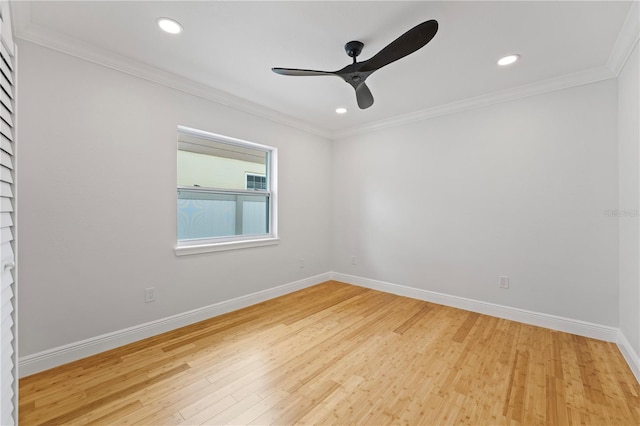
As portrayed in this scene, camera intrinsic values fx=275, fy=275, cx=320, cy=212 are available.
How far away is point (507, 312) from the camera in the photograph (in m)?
3.03

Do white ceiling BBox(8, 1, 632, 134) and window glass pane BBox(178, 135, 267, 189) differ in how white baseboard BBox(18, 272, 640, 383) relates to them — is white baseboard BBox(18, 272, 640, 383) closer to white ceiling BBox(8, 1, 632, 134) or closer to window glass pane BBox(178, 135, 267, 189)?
window glass pane BBox(178, 135, 267, 189)

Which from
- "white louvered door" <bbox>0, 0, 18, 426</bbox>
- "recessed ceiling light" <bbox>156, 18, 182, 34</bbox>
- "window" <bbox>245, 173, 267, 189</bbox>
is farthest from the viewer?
"window" <bbox>245, 173, 267, 189</bbox>

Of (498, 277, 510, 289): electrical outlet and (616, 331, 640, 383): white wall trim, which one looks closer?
(616, 331, 640, 383): white wall trim

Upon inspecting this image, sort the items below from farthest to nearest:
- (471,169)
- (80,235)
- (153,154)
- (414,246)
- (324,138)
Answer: (324,138)
(414,246)
(471,169)
(153,154)
(80,235)

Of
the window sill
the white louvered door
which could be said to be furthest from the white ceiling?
the window sill

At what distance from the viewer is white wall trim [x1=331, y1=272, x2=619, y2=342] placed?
8.39ft

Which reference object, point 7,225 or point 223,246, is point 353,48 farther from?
point 223,246

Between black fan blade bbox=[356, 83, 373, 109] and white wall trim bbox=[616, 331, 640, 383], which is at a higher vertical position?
black fan blade bbox=[356, 83, 373, 109]

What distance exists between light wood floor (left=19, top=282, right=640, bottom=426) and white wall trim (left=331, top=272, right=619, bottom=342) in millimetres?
98

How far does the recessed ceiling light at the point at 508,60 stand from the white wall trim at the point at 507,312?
2.47m

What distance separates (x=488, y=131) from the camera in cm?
314

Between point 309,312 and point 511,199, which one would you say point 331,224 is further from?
point 511,199

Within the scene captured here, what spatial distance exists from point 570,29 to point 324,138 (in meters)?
3.05

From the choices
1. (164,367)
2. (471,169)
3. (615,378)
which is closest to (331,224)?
(471,169)
